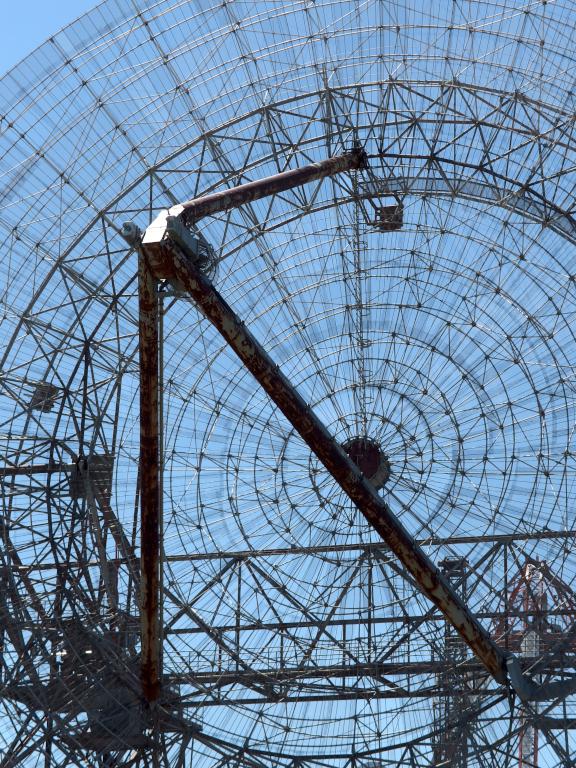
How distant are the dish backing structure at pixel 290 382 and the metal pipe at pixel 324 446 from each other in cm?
233

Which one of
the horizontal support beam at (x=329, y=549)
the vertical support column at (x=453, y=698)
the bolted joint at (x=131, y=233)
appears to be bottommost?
the vertical support column at (x=453, y=698)

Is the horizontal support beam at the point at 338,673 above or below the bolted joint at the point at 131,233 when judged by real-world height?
below

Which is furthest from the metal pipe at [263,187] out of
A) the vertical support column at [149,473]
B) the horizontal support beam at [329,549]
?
the horizontal support beam at [329,549]

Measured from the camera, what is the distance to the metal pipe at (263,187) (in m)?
37.2

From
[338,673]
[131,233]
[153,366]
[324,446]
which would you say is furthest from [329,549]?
[131,233]

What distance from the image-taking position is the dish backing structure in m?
43.3

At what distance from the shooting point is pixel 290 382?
149 feet

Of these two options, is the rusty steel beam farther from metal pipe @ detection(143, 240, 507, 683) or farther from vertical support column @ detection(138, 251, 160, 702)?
vertical support column @ detection(138, 251, 160, 702)

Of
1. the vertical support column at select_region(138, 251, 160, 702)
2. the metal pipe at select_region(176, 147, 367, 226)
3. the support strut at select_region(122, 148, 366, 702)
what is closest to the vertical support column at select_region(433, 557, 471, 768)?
the support strut at select_region(122, 148, 366, 702)

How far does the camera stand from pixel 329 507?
4978cm

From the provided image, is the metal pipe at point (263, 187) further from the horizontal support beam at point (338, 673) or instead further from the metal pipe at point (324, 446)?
the horizontal support beam at point (338, 673)

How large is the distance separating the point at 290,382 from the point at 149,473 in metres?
8.66

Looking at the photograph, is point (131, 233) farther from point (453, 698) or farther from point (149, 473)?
point (453, 698)

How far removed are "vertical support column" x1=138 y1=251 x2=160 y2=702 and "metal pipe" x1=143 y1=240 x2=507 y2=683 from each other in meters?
0.87
